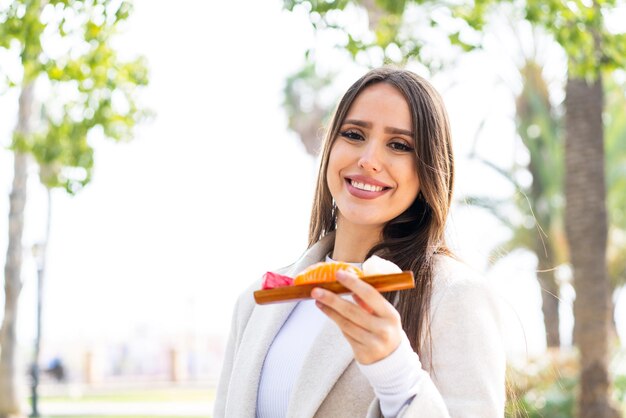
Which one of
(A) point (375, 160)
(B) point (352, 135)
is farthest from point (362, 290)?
(B) point (352, 135)

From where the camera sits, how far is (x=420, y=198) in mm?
2795

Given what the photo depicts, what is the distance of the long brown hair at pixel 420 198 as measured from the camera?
101 inches

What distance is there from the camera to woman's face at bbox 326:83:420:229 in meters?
2.63

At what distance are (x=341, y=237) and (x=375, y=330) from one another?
95 cm

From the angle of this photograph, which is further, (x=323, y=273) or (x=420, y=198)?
Answer: (x=420, y=198)

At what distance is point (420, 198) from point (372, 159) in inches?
9.9

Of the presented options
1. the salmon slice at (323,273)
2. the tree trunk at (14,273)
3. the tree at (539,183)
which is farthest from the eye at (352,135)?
the tree at (539,183)

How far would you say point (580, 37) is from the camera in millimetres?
7266

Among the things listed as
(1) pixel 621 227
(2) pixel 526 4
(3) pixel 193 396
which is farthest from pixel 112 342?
(2) pixel 526 4

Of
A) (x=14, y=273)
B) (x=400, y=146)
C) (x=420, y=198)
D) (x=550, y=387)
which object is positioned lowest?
(x=550, y=387)

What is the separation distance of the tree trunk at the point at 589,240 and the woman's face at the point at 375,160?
355 inches

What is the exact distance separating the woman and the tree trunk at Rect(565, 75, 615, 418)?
877cm

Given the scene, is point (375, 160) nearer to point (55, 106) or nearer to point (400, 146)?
point (400, 146)

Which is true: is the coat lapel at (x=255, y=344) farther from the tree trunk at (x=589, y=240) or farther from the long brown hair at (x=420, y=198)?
the tree trunk at (x=589, y=240)
